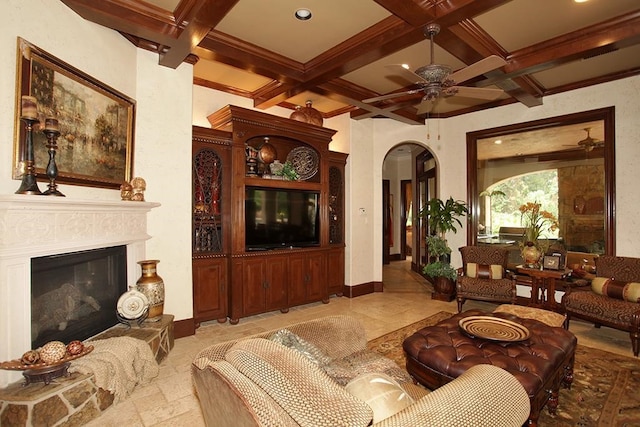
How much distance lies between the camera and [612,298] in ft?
11.6

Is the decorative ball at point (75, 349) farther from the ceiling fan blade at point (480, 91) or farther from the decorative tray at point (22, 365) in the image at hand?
the ceiling fan blade at point (480, 91)

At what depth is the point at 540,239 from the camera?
4.87 meters

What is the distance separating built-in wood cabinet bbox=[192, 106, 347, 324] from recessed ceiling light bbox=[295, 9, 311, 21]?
1470 millimetres

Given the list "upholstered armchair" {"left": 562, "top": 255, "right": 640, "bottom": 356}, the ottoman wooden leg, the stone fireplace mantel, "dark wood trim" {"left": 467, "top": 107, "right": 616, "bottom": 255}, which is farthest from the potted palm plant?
the stone fireplace mantel

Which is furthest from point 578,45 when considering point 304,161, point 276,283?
point 276,283

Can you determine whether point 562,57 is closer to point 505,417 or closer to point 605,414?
point 605,414

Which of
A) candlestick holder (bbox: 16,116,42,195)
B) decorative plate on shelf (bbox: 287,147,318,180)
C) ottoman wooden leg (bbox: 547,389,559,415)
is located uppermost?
decorative plate on shelf (bbox: 287,147,318,180)

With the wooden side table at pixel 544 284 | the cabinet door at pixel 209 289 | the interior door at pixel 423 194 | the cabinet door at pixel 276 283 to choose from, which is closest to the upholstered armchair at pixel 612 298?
the wooden side table at pixel 544 284

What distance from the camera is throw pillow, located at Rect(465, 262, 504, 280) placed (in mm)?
4496

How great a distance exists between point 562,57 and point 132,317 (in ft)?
15.7

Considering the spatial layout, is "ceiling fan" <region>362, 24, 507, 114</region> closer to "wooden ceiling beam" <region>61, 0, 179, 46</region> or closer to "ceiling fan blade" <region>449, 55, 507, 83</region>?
"ceiling fan blade" <region>449, 55, 507, 83</region>

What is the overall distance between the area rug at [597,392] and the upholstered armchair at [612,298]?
30 centimetres

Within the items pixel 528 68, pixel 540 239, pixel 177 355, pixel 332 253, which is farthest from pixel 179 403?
pixel 540 239

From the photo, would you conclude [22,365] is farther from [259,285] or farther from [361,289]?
[361,289]
